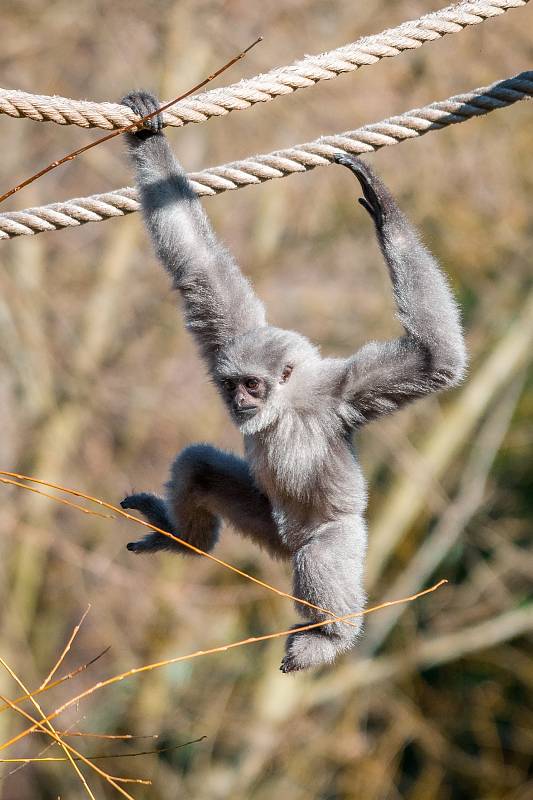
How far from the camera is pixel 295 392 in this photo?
17.0 feet

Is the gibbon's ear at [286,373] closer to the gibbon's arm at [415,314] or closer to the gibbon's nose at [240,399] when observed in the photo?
the gibbon's nose at [240,399]

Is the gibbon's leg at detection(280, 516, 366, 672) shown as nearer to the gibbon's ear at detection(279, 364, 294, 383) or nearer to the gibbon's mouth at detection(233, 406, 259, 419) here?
the gibbon's mouth at detection(233, 406, 259, 419)

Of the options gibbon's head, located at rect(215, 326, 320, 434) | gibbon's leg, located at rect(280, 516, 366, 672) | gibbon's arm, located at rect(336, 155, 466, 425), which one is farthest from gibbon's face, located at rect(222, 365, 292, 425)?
gibbon's leg, located at rect(280, 516, 366, 672)

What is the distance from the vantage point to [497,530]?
12891 mm

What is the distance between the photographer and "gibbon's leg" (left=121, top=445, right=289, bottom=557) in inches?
213

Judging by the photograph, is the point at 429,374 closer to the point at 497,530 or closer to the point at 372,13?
the point at 372,13

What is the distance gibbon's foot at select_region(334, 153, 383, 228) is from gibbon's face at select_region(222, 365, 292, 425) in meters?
0.94

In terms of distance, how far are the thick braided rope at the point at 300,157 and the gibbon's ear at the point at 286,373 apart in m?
0.96

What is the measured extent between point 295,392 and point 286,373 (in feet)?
0.36

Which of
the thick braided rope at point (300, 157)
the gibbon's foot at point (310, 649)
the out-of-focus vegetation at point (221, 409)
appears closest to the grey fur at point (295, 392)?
the gibbon's foot at point (310, 649)

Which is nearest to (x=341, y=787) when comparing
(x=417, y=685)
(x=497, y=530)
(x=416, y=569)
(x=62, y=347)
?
(x=417, y=685)

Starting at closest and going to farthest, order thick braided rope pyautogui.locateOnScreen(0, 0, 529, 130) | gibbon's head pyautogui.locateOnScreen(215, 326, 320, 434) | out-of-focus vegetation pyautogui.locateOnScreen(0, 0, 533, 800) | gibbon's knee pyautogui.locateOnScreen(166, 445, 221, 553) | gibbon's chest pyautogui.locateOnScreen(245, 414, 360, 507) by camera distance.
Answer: thick braided rope pyautogui.locateOnScreen(0, 0, 529, 130)
gibbon's head pyautogui.locateOnScreen(215, 326, 320, 434)
gibbon's chest pyautogui.locateOnScreen(245, 414, 360, 507)
gibbon's knee pyautogui.locateOnScreen(166, 445, 221, 553)
out-of-focus vegetation pyautogui.locateOnScreen(0, 0, 533, 800)

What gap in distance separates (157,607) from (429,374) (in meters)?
8.44

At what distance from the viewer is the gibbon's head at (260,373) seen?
198 inches
